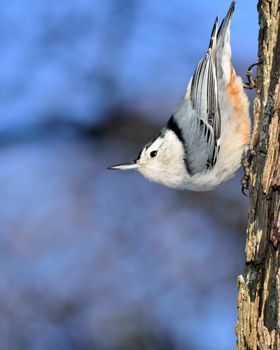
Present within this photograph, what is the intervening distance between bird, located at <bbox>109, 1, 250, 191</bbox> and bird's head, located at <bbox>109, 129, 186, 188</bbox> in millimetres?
17

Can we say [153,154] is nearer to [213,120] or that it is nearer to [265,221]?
[213,120]

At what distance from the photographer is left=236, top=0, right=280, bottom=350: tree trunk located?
177cm

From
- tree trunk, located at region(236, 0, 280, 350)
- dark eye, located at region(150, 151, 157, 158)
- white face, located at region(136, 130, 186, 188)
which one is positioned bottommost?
tree trunk, located at region(236, 0, 280, 350)

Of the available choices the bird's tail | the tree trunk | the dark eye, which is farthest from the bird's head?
the tree trunk

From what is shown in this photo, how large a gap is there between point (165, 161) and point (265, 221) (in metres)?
1.27

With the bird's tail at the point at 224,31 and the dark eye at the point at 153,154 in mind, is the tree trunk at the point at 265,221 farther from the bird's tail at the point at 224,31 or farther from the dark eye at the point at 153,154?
the dark eye at the point at 153,154

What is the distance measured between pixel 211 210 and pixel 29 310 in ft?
3.81

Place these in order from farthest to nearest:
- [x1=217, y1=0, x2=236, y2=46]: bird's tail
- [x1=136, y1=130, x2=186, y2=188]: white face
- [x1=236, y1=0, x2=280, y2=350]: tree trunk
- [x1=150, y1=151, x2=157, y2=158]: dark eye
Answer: [x1=150, y1=151, x2=157, y2=158]: dark eye
[x1=136, y1=130, x2=186, y2=188]: white face
[x1=217, y1=0, x2=236, y2=46]: bird's tail
[x1=236, y1=0, x2=280, y2=350]: tree trunk

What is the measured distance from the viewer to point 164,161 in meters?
3.07

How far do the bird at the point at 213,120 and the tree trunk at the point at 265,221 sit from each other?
82 centimetres

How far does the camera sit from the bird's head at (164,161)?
2.99m

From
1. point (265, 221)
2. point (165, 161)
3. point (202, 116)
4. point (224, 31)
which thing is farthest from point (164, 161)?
point (265, 221)

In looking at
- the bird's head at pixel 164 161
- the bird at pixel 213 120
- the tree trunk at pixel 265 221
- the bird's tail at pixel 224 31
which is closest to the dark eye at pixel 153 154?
the bird's head at pixel 164 161

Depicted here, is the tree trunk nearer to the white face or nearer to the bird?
the bird
